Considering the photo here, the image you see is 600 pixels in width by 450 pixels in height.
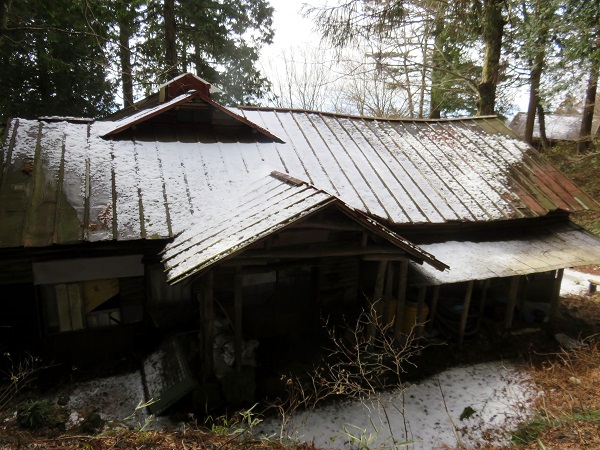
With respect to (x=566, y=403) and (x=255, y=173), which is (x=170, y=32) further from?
(x=566, y=403)

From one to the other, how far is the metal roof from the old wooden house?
36 mm

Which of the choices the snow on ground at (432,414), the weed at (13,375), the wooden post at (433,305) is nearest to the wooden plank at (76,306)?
→ the weed at (13,375)

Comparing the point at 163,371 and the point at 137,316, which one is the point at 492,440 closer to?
the point at 163,371

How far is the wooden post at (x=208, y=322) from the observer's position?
20.2 feet

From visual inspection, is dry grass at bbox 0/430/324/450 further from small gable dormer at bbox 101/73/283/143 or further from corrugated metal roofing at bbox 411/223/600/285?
small gable dormer at bbox 101/73/283/143

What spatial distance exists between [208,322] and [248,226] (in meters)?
1.92

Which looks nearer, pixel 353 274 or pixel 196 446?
pixel 196 446

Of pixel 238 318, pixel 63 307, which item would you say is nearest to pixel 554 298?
pixel 238 318

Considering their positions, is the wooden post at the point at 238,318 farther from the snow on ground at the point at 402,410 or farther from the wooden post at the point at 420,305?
the wooden post at the point at 420,305

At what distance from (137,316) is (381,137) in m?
8.60

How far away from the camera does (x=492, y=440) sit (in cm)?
590

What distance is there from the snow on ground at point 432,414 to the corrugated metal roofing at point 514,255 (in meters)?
2.20

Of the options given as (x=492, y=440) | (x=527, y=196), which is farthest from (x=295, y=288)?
(x=527, y=196)

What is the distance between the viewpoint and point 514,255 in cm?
868
